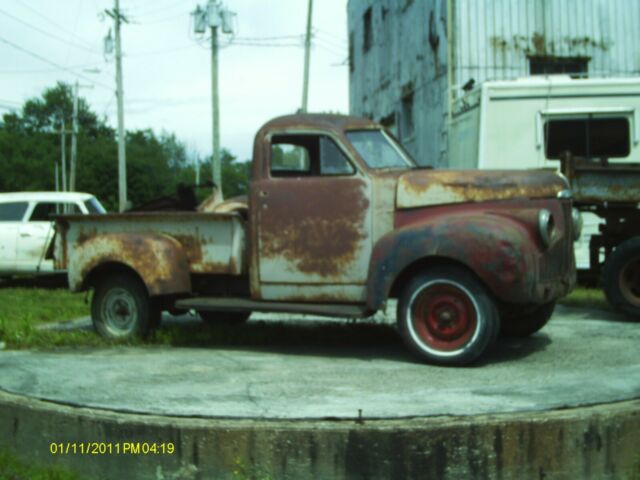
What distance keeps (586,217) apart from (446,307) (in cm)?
645

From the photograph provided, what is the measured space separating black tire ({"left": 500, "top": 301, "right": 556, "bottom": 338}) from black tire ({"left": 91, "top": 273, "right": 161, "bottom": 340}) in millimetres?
3021

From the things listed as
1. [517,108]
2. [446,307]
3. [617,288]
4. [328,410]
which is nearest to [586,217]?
[517,108]

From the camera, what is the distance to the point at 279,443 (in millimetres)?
4477

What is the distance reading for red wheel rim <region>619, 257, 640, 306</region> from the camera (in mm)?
8414

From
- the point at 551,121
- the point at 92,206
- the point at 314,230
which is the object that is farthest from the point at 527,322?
the point at 92,206

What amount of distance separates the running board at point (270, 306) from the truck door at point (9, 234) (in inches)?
369

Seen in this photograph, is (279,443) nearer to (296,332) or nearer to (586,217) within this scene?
(296,332)

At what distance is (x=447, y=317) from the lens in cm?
634

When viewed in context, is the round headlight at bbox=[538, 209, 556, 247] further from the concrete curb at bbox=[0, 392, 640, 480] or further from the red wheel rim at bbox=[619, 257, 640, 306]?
the red wheel rim at bbox=[619, 257, 640, 306]

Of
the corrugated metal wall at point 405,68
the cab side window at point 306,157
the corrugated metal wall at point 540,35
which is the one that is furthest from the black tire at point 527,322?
the corrugated metal wall at point 540,35

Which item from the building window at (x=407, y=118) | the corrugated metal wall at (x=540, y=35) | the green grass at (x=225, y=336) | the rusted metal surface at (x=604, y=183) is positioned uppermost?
the corrugated metal wall at (x=540, y=35)

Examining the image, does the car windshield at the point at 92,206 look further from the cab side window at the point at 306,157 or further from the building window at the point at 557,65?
the cab side window at the point at 306,157

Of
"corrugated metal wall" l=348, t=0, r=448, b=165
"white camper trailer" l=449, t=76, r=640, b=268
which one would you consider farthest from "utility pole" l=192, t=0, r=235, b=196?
"white camper trailer" l=449, t=76, r=640, b=268

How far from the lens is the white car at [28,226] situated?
15809mm
